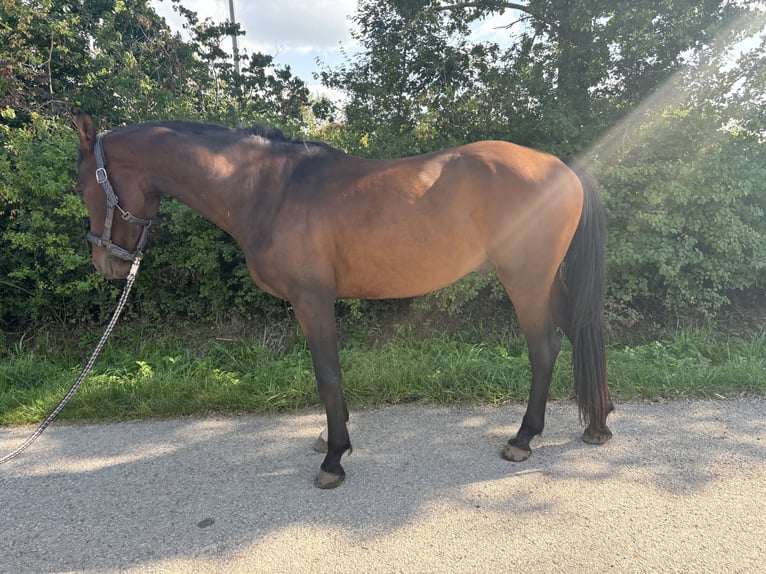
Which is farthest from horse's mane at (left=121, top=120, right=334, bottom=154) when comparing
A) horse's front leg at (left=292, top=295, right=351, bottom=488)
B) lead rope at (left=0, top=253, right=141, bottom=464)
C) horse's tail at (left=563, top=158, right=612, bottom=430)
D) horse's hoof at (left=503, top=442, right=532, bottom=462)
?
horse's hoof at (left=503, top=442, right=532, bottom=462)

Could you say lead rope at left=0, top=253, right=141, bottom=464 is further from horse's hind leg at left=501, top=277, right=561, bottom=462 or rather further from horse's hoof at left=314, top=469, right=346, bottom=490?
horse's hind leg at left=501, top=277, right=561, bottom=462

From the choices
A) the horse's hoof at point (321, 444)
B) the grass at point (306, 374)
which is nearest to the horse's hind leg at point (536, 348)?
the grass at point (306, 374)

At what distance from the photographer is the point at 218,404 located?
10.6 feet

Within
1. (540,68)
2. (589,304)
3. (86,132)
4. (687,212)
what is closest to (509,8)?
(540,68)

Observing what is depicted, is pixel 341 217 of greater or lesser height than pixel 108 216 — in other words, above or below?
below

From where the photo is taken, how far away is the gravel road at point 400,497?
1769 millimetres

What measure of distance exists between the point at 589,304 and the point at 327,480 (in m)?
1.91

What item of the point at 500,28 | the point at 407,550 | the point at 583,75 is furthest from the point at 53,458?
the point at 500,28

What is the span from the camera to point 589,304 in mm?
2711

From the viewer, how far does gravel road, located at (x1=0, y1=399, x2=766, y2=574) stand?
5.80 feet

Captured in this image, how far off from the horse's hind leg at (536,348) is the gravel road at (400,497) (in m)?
0.15

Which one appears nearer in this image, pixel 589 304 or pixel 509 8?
pixel 589 304

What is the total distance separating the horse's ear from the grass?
6.12ft

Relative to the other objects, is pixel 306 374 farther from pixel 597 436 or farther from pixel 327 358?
pixel 597 436
